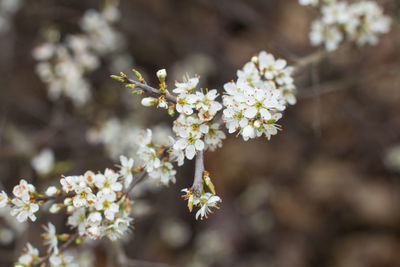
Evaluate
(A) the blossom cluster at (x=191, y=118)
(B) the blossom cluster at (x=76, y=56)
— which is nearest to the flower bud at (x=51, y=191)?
(A) the blossom cluster at (x=191, y=118)

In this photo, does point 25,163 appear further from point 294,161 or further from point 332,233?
point 332,233

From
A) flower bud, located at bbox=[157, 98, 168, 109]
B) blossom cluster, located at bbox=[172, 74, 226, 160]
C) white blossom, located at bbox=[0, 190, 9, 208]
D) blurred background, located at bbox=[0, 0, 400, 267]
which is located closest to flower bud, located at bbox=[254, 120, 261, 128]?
blossom cluster, located at bbox=[172, 74, 226, 160]

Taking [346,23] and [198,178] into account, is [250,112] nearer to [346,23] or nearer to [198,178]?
[198,178]

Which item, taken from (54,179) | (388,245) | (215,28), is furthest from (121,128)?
(388,245)

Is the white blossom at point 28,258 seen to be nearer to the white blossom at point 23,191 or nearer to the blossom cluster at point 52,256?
the blossom cluster at point 52,256

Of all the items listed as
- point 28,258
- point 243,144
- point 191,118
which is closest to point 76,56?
point 28,258
